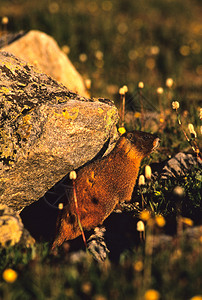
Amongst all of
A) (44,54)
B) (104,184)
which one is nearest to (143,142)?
(104,184)

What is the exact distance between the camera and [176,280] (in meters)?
2.66

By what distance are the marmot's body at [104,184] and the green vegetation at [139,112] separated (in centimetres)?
26

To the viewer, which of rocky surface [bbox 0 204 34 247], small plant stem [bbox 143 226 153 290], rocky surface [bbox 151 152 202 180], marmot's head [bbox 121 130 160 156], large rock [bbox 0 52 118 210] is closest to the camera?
small plant stem [bbox 143 226 153 290]

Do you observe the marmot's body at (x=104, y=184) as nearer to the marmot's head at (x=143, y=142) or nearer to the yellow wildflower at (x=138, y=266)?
the marmot's head at (x=143, y=142)

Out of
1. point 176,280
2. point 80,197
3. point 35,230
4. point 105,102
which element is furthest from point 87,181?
point 176,280

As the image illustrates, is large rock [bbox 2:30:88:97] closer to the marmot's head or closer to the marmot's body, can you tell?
the marmot's head

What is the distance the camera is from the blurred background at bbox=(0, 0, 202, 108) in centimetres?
880

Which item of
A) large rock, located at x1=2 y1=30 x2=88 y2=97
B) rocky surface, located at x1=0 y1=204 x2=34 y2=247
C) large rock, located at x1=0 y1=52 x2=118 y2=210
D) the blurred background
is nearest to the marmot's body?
large rock, located at x1=0 y1=52 x2=118 y2=210

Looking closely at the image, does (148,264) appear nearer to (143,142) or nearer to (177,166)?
(143,142)

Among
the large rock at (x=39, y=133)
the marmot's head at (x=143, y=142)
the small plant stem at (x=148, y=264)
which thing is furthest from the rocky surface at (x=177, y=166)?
the small plant stem at (x=148, y=264)

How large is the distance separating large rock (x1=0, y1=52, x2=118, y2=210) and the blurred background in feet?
11.1

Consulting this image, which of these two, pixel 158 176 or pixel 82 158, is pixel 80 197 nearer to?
pixel 82 158

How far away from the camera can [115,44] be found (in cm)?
991

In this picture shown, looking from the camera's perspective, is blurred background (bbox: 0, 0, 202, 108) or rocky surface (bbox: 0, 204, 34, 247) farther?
blurred background (bbox: 0, 0, 202, 108)
